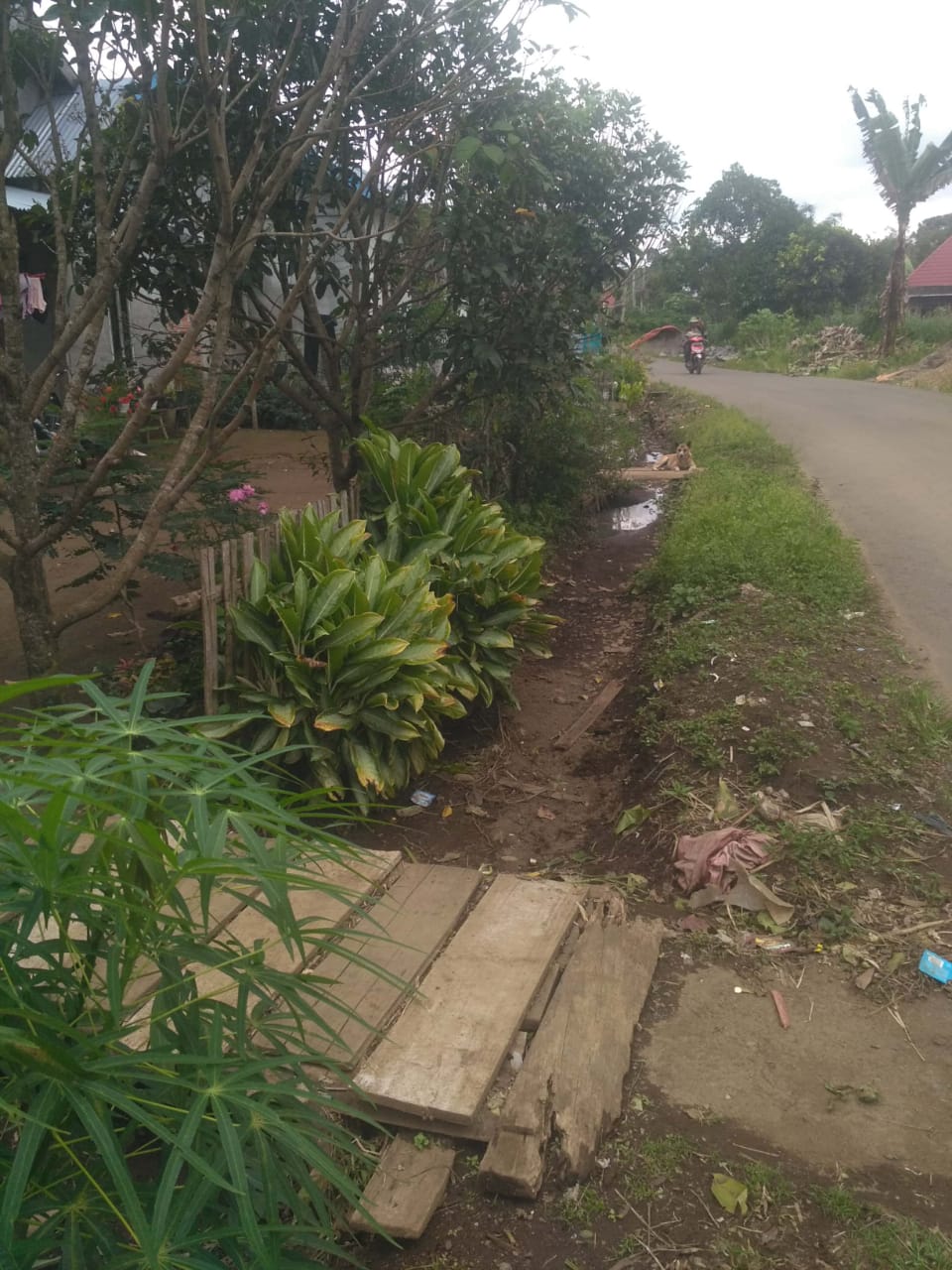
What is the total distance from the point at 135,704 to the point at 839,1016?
7.21ft

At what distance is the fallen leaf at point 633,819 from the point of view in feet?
14.6

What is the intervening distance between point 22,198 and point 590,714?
7.74 m

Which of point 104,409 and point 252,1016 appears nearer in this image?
point 252,1016

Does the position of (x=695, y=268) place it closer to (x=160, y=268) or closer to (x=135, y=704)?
(x=160, y=268)

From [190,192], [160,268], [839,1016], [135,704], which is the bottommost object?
[839,1016]

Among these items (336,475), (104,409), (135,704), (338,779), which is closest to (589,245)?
(336,475)

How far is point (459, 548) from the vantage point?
19.2 feet

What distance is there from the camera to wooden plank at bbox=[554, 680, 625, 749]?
231 inches

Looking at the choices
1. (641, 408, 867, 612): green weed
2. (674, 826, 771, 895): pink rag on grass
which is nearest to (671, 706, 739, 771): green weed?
(674, 826, 771, 895): pink rag on grass

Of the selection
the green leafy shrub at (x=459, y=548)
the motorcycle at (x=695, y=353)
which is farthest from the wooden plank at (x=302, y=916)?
the motorcycle at (x=695, y=353)

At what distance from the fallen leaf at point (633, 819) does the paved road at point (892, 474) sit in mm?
1795

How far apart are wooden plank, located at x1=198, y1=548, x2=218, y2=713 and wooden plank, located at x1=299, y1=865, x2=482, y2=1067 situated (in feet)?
4.37

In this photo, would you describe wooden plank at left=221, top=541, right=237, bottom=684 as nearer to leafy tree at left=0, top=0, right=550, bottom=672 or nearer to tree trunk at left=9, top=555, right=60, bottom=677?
leafy tree at left=0, top=0, right=550, bottom=672

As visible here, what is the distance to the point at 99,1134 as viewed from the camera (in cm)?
141
